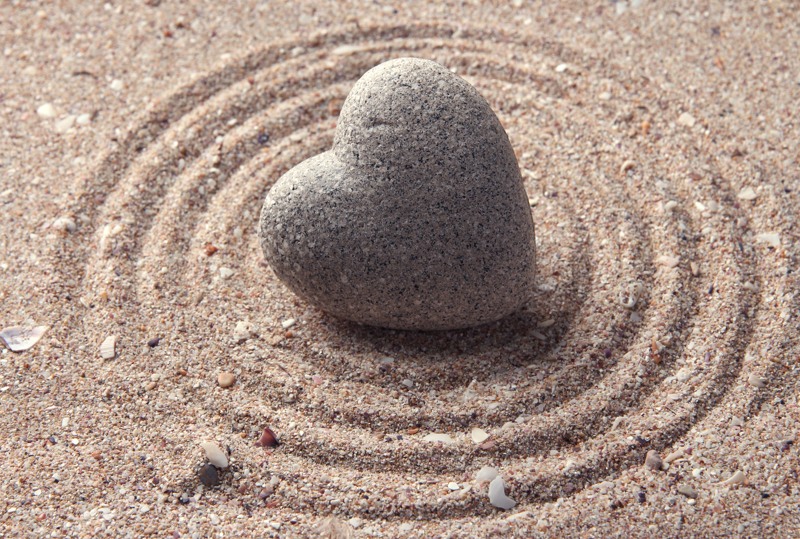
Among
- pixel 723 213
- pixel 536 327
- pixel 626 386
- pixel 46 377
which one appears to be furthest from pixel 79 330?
pixel 723 213

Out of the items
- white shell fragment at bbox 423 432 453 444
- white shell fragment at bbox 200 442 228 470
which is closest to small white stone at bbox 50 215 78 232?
white shell fragment at bbox 200 442 228 470

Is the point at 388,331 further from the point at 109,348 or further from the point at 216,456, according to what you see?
the point at 109,348

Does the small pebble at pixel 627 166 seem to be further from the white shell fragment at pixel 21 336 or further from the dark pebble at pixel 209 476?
the white shell fragment at pixel 21 336

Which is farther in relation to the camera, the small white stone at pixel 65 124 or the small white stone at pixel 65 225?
the small white stone at pixel 65 124

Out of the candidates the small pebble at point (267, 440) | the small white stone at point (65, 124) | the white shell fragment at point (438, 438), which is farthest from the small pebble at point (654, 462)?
the small white stone at point (65, 124)

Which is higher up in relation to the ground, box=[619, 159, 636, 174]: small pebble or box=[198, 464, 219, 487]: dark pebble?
box=[619, 159, 636, 174]: small pebble

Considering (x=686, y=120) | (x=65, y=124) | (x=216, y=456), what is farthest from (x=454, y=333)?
(x=65, y=124)

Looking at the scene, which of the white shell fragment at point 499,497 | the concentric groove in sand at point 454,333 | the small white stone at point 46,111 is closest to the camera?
the white shell fragment at point 499,497

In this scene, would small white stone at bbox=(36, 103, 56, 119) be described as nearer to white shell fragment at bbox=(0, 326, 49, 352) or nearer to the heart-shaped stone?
white shell fragment at bbox=(0, 326, 49, 352)
